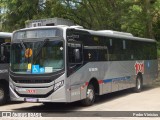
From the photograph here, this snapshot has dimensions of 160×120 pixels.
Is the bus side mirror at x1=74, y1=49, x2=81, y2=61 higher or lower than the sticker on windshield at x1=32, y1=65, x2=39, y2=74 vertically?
higher

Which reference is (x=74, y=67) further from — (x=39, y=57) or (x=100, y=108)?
(x=100, y=108)

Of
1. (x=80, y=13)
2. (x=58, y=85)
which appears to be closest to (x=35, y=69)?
(x=58, y=85)

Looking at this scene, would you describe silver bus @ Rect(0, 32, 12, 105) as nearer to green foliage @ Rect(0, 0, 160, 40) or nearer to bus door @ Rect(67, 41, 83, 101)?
bus door @ Rect(67, 41, 83, 101)

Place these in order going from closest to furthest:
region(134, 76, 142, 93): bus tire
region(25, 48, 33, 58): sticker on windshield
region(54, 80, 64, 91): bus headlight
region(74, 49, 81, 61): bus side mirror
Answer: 1. region(54, 80, 64, 91): bus headlight
2. region(25, 48, 33, 58): sticker on windshield
3. region(74, 49, 81, 61): bus side mirror
4. region(134, 76, 142, 93): bus tire

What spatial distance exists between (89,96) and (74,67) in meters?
1.74

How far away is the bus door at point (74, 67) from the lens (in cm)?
1294

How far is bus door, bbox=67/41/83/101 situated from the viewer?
42.4 feet

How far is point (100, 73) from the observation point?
15289 millimetres

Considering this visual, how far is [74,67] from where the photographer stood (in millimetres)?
13195

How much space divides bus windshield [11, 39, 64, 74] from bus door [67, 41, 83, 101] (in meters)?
0.37

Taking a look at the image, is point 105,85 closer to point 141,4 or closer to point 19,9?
point 141,4

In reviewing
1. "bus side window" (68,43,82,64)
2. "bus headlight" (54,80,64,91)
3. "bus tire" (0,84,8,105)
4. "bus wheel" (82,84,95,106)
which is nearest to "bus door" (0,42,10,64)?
"bus tire" (0,84,8,105)

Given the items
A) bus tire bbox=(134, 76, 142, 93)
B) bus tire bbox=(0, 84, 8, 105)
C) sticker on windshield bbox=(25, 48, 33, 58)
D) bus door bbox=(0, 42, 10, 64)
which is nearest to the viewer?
sticker on windshield bbox=(25, 48, 33, 58)

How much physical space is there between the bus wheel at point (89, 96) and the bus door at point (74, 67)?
80 cm
